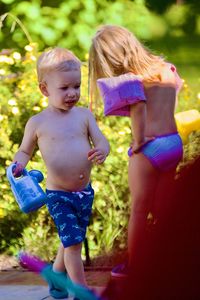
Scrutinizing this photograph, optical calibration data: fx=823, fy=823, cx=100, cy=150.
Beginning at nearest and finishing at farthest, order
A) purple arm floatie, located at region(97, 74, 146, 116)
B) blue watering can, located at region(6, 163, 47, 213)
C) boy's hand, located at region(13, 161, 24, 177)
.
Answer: blue watering can, located at region(6, 163, 47, 213) → boy's hand, located at region(13, 161, 24, 177) → purple arm floatie, located at region(97, 74, 146, 116)

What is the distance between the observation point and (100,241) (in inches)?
199

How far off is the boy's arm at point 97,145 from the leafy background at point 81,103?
66cm

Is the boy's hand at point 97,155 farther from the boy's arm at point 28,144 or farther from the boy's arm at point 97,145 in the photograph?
the boy's arm at point 28,144

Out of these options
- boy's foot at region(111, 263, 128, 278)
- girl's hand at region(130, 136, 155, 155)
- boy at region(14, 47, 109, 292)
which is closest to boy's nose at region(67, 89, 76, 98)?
boy at region(14, 47, 109, 292)

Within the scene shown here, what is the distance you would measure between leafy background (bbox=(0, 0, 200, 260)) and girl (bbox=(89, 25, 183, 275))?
0.24m

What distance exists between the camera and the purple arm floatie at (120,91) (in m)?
3.68

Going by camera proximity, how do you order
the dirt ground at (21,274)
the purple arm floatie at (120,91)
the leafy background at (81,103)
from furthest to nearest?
the leafy background at (81,103)
the dirt ground at (21,274)
the purple arm floatie at (120,91)

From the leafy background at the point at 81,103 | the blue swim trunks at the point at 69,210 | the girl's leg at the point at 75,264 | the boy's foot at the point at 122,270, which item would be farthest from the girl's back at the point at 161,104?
the boy's foot at the point at 122,270

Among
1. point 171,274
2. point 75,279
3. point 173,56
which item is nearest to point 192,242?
point 171,274

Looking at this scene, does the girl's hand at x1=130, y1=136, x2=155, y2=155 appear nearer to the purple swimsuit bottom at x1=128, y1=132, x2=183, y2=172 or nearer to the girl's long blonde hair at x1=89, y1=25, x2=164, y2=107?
the purple swimsuit bottom at x1=128, y1=132, x2=183, y2=172

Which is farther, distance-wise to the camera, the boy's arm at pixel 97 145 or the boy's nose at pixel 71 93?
the boy's nose at pixel 71 93

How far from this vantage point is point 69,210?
3.58 m

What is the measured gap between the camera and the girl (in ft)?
12.3

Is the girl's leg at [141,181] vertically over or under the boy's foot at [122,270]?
under
